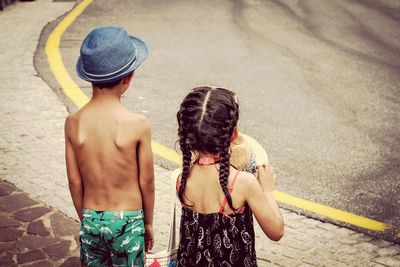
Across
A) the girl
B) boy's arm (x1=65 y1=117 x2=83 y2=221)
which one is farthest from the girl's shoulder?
boy's arm (x1=65 y1=117 x2=83 y2=221)

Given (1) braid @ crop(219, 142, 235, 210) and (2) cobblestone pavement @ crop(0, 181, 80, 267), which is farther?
(2) cobblestone pavement @ crop(0, 181, 80, 267)

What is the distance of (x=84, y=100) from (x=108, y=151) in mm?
3975

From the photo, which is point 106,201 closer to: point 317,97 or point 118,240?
point 118,240

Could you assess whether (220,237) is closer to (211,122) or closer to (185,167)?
(185,167)

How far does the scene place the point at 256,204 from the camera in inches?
95.7

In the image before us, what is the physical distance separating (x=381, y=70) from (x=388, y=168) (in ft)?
10.4

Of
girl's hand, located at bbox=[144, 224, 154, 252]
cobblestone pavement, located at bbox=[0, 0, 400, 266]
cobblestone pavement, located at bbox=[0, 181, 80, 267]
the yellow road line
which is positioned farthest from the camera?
the yellow road line

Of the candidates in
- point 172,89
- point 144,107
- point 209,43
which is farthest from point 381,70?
point 144,107

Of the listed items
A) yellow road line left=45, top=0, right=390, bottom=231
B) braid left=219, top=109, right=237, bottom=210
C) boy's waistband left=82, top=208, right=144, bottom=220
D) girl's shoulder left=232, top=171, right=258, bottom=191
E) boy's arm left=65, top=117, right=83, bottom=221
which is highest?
braid left=219, top=109, right=237, bottom=210

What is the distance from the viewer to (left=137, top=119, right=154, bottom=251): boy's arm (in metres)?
2.59

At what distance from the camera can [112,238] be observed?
104 inches

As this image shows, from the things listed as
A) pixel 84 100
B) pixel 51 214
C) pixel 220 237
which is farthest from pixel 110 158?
pixel 84 100

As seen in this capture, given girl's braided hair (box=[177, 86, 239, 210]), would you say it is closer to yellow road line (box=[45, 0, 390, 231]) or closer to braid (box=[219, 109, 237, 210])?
braid (box=[219, 109, 237, 210])

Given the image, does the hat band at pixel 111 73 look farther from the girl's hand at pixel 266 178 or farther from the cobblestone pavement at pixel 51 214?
the cobblestone pavement at pixel 51 214
